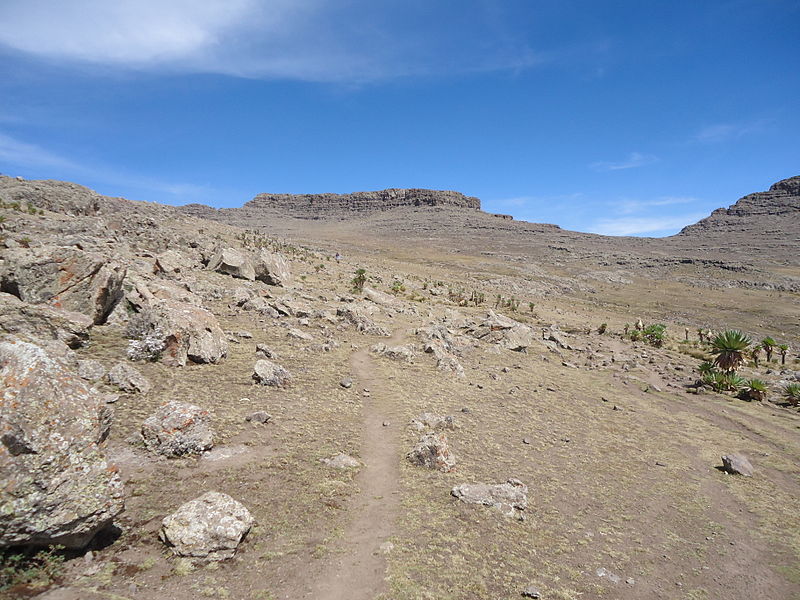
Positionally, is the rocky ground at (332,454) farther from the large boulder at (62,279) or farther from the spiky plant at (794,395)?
the spiky plant at (794,395)

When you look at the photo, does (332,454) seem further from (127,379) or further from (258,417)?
(127,379)

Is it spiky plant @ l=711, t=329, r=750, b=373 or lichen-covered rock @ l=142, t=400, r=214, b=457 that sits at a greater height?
spiky plant @ l=711, t=329, r=750, b=373

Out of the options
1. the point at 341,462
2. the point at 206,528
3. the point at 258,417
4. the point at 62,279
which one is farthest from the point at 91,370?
the point at 341,462

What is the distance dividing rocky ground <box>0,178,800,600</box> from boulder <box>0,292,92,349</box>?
6 cm

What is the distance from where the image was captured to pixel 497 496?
28.6ft

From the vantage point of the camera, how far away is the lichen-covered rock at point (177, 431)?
779cm

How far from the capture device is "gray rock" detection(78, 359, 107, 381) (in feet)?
29.3

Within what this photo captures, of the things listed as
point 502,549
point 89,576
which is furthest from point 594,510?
point 89,576

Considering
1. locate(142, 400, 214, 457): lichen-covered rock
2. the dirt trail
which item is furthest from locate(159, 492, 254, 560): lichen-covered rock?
locate(142, 400, 214, 457): lichen-covered rock

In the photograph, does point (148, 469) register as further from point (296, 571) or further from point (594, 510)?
point (594, 510)

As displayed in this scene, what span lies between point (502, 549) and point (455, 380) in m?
9.89

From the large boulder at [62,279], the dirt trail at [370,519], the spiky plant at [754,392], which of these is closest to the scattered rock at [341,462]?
the dirt trail at [370,519]

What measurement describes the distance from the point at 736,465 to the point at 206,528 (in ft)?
49.6

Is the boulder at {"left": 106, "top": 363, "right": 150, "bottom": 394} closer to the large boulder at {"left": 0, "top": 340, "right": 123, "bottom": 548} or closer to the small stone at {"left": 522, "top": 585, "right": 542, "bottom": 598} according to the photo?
the large boulder at {"left": 0, "top": 340, "right": 123, "bottom": 548}
